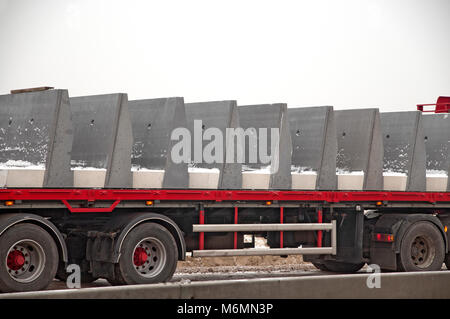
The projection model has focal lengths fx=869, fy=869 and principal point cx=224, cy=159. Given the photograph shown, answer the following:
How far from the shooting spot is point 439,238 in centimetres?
1670

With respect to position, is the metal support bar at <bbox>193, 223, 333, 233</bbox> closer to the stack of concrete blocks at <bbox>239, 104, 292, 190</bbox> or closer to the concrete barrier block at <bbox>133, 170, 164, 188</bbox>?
the stack of concrete blocks at <bbox>239, 104, 292, 190</bbox>

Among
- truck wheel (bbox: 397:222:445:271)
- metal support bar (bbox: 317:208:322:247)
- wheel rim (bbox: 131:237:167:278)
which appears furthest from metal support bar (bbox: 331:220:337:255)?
wheel rim (bbox: 131:237:167:278)

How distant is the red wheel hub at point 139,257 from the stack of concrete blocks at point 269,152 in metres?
2.29

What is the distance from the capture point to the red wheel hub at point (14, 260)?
38.2 feet

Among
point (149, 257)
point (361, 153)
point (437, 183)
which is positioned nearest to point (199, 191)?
point (149, 257)

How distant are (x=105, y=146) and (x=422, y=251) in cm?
711

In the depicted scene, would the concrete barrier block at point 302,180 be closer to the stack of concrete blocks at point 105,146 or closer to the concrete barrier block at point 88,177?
the stack of concrete blocks at point 105,146

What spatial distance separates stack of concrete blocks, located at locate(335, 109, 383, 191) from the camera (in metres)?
15.8

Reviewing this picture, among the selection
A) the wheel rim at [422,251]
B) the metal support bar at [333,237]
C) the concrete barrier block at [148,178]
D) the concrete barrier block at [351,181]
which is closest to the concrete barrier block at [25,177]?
the concrete barrier block at [148,178]

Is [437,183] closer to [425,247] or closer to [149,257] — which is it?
[425,247]

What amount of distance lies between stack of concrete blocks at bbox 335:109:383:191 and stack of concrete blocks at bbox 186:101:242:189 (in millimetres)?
2773

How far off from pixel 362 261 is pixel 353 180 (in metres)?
1.61
